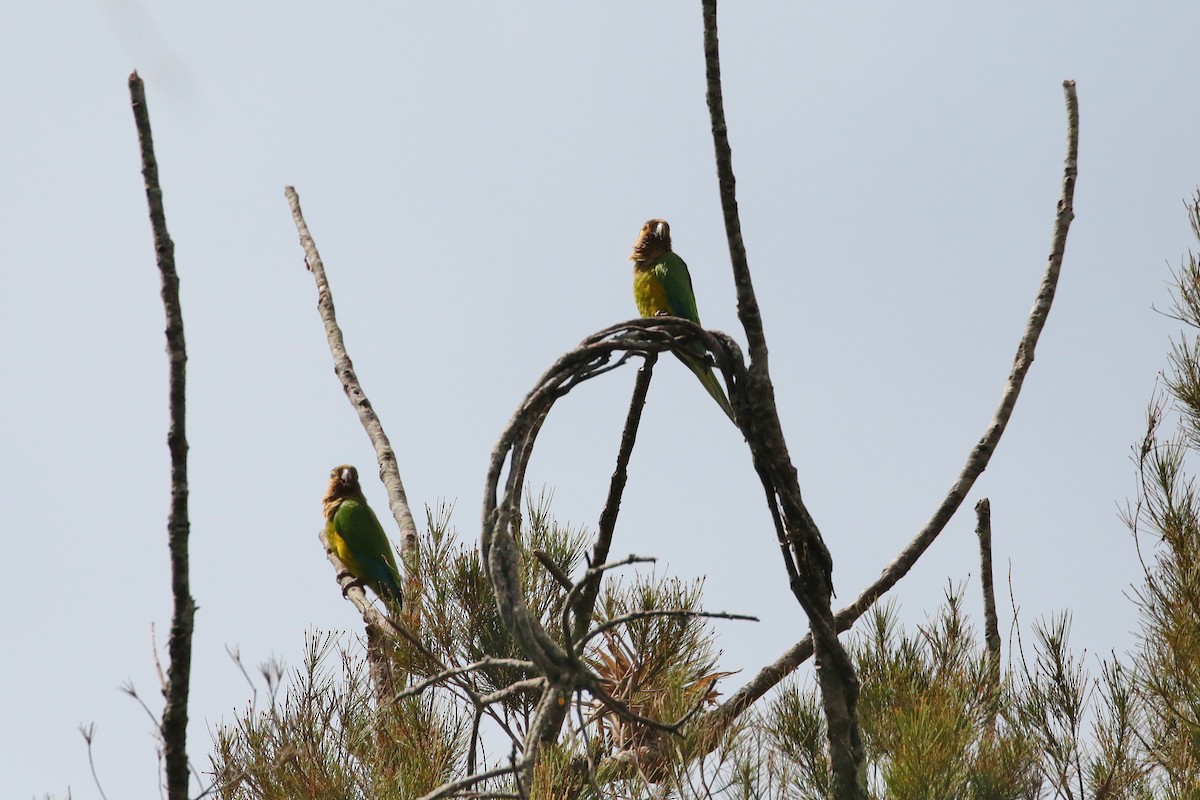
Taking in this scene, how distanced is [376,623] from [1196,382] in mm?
3037

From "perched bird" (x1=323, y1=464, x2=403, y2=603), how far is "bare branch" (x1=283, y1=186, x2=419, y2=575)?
1178 millimetres

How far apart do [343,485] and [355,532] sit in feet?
1.69

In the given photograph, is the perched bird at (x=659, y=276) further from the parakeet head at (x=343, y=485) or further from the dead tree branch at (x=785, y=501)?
the dead tree branch at (x=785, y=501)

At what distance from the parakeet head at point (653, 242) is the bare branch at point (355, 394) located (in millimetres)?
1564

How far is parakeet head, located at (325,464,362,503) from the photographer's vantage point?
690 centimetres

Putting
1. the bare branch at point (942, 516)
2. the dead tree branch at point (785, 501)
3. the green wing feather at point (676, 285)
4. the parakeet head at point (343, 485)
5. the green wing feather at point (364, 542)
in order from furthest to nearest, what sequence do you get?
the parakeet head at point (343, 485) → the green wing feather at point (364, 542) → the green wing feather at point (676, 285) → the bare branch at point (942, 516) → the dead tree branch at point (785, 501)

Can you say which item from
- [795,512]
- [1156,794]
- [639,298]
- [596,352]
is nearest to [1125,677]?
[1156,794]

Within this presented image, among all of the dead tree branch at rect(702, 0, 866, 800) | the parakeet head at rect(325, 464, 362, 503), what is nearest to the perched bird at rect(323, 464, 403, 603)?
the parakeet head at rect(325, 464, 362, 503)

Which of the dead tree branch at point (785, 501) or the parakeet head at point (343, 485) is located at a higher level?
the parakeet head at point (343, 485)

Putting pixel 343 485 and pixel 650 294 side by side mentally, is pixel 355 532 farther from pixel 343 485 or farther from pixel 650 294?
pixel 650 294

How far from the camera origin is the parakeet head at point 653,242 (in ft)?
18.9

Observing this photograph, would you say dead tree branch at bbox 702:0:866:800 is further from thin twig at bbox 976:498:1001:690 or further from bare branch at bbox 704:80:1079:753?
thin twig at bbox 976:498:1001:690

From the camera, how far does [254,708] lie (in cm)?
324

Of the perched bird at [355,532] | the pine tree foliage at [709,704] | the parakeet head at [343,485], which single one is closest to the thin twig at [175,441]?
the pine tree foliage at [709,704]
